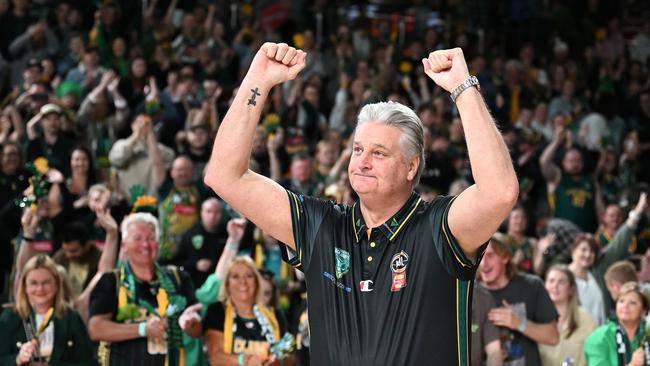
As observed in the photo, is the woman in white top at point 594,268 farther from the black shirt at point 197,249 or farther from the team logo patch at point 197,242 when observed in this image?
the team logo patch at point 197,242

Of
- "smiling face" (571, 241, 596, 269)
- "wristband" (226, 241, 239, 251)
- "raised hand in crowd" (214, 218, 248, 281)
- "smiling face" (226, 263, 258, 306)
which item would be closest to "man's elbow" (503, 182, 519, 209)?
"smiling face" (226, 263, 258, 306)

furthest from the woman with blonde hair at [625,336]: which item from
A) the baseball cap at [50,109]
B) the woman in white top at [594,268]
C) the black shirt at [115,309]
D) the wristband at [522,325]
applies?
the baseball cap at [50,109]

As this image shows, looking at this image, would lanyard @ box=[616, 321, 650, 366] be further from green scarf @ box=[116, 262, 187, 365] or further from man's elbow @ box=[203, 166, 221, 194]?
man's elbow @ box=[203, 166, 221, 194]

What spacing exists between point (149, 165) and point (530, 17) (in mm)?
9488

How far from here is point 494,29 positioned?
18562 mm

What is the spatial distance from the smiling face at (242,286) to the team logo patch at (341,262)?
395 cm

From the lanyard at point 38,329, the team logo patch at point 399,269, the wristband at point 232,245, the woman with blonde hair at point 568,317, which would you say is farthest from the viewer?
the wristband at point 232,245

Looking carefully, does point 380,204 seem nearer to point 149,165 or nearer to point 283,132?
point 149,165

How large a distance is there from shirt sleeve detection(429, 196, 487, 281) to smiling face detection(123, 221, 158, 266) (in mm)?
3867

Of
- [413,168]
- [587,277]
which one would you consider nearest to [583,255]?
[587,277]

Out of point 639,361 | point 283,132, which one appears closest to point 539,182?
point 283,132

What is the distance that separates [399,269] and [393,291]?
0.07m

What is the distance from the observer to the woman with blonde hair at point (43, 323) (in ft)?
23.8

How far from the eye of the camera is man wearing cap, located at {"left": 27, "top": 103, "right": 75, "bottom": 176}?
428 inches
